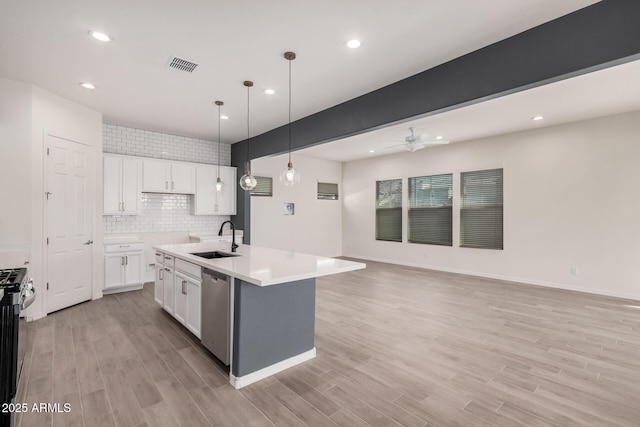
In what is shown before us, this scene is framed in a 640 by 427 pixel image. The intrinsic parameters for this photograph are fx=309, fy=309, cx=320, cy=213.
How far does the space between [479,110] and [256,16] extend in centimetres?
373

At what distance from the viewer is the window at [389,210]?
8.29 metres

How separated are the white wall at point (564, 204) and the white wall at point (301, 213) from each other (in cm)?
321

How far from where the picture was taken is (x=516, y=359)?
9.63 ft

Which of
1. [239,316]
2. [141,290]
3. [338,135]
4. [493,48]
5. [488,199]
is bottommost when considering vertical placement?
[141,290]

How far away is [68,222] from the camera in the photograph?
4.38m

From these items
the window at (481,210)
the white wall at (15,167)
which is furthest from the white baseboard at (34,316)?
the window at (481,210)

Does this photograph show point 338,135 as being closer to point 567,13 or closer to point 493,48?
point 493,48

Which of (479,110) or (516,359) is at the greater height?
(479,110)

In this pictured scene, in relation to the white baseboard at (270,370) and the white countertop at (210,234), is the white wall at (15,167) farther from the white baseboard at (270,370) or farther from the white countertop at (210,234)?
the white baseboard at (270,370)

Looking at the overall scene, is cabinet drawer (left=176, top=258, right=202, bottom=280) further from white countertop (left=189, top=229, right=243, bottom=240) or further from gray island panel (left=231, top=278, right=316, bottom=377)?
white countertop (left=189, top=229, right=243, bottom=240)

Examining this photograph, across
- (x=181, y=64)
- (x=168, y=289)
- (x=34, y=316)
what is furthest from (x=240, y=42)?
(x=34, y=316)

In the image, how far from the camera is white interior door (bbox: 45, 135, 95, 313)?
13.6 ft

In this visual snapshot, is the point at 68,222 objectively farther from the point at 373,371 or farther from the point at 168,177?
the point at 373,371

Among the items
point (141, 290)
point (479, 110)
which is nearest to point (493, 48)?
point (479, 110)
